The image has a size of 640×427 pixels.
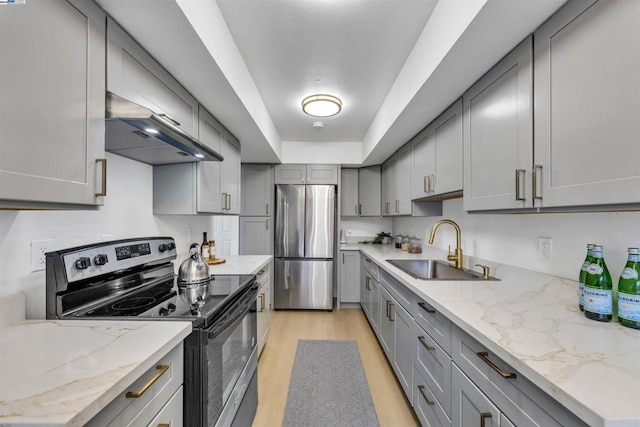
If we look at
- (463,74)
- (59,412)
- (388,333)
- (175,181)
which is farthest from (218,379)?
(463,74)

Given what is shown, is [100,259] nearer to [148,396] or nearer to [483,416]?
[148,396]

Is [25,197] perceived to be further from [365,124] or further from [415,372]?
[365,124]

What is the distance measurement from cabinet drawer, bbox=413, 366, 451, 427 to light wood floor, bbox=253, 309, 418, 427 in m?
0.21

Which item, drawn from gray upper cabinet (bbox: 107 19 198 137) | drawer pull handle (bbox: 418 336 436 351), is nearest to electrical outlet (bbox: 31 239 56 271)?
gray upper cabinet (bbox: 107 19 198 137)

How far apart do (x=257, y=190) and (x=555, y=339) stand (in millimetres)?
3534

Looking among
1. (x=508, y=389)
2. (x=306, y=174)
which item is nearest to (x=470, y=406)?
(x=508, y=389)

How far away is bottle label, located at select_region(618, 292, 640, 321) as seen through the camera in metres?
0.93

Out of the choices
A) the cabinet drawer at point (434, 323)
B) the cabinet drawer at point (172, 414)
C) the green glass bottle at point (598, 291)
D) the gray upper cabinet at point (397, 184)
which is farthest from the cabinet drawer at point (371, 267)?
the cabinet drawer at point (172, 414)

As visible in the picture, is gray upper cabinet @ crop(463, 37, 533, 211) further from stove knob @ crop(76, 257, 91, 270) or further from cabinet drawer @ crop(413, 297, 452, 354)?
stove knob @ crop(76, 257, 91, 270)

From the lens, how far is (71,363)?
712 millimetres

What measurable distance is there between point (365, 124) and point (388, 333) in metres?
2.25

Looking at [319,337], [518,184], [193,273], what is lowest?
[319,337]

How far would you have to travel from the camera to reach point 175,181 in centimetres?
198

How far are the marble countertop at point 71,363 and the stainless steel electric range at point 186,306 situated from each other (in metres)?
0.10
